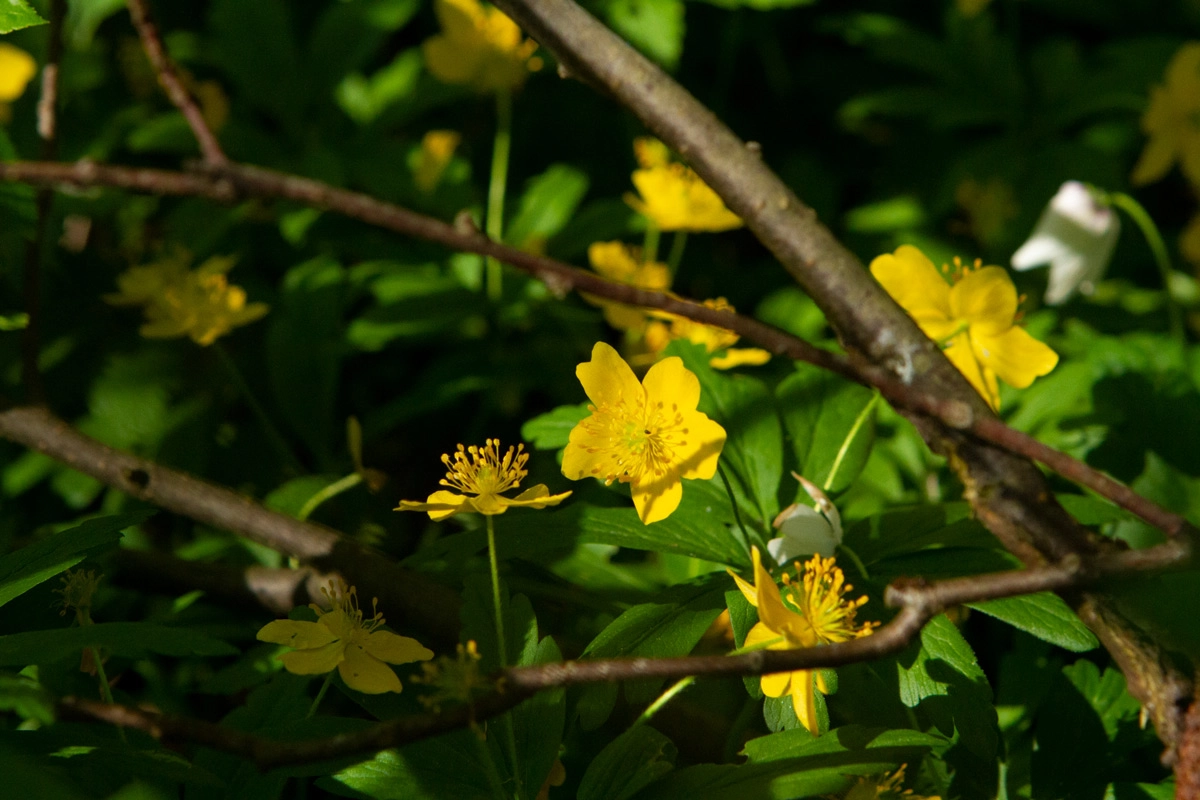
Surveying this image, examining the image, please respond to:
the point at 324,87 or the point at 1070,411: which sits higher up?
the point at 324,87

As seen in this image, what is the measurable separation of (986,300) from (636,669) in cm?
64

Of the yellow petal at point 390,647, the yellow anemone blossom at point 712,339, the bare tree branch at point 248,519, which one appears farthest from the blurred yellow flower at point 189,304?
the yellow petal at point 390,647

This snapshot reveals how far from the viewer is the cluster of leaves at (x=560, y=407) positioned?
89 cm

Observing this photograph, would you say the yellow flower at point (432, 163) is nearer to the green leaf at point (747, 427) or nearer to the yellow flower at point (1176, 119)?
the green leaf at point (747, 427)

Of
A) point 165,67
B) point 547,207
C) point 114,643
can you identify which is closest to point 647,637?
point 114,643

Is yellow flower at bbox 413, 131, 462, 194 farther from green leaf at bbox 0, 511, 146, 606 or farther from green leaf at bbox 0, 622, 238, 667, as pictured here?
green leaf at bbox 0, 622, 238, 667

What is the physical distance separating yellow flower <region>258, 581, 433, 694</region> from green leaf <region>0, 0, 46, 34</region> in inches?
27.1

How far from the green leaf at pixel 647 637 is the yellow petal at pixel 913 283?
1.36 feet

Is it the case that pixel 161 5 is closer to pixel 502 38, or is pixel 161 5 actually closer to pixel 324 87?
pixel 324 87

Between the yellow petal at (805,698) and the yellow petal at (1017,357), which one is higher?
the yellow petal at (1017,357)

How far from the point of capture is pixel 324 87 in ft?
6.33

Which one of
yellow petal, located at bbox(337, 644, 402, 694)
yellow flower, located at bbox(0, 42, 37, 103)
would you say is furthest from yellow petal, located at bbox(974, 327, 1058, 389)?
yellow flower, located at bbox(0, 42, 37, 103)

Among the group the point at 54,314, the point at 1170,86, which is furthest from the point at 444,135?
the point at 1170,86

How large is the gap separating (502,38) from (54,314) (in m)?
0.97
